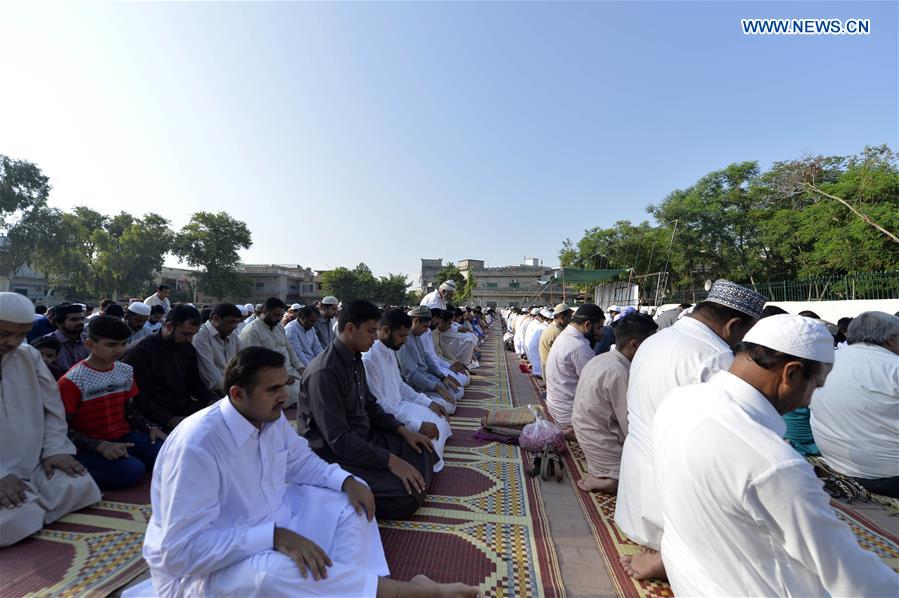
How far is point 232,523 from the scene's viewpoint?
181cm

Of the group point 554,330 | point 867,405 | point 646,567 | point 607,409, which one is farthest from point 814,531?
point 554,330

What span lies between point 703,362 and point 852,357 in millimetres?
1853

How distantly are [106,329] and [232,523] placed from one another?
207 centimetres

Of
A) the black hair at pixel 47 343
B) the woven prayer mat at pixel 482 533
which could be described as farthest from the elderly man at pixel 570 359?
the black hair at pixel 47 343

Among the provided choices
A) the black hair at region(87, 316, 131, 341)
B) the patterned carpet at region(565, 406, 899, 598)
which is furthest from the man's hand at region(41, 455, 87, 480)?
the patterned carpet at region(565, 406, 899, 598)

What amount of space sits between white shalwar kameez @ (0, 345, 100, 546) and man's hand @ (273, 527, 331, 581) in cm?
179

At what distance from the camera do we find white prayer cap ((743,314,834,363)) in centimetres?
150

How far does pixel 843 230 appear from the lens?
15.9 metres

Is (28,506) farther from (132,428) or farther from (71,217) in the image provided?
(71,217)

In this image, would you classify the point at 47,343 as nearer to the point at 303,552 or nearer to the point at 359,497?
the point at 359,497

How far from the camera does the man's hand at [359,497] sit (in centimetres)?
212

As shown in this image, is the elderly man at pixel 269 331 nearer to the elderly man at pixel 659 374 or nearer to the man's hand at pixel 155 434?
the man's hand at pixel 155 434

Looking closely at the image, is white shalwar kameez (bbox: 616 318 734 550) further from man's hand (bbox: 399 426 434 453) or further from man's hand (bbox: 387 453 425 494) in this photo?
man's hand (bbox: 399 426 434 453)

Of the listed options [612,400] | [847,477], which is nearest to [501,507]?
[612,400]
